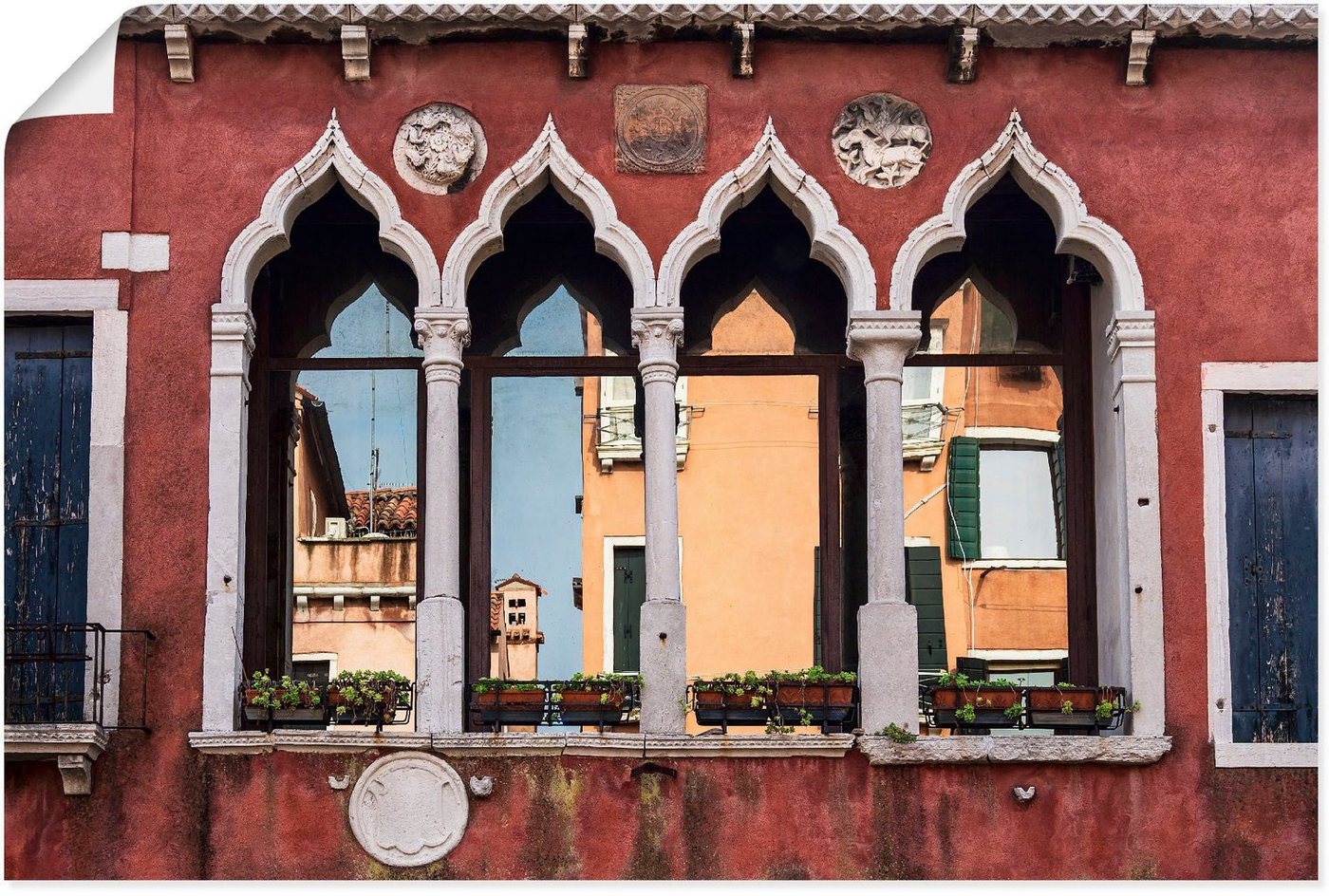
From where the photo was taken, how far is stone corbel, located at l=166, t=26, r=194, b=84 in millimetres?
19953

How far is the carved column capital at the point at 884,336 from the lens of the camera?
19.8 m

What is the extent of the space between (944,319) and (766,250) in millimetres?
1346

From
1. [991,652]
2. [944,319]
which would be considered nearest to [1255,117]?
[944,319]

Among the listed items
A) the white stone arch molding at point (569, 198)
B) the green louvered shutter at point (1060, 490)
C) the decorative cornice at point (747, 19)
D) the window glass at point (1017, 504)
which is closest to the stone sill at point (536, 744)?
the window glass at point (1017, 504)

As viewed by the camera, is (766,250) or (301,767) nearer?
(301,767)

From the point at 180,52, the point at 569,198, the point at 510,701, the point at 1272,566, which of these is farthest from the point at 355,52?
the point at 1272,566

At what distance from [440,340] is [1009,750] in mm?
4536

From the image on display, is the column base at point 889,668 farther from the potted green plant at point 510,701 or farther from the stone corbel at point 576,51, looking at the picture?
the stone corbel at point 576,51

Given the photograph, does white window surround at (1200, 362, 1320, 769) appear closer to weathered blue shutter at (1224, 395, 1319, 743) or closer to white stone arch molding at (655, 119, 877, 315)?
weathered blue shutter at (1224, 395, 1319, 743)

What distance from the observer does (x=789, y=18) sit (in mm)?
19984

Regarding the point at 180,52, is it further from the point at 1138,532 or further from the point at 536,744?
the point at 1138,532

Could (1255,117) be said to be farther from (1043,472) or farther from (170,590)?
(170,590)

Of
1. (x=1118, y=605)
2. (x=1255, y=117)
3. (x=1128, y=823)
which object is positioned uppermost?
(x=1255, y=117)

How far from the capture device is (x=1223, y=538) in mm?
19562
